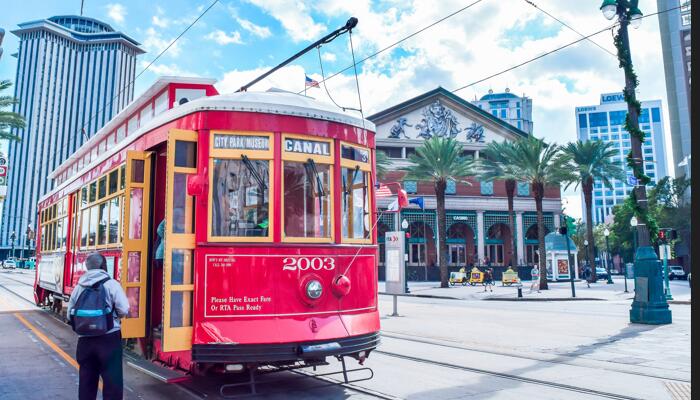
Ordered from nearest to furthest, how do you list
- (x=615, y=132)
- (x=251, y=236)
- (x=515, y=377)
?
(x=251, y=236), (x=515, y=377), (x=615, y=132)

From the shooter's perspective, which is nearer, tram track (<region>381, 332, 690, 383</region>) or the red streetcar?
the red streetcar

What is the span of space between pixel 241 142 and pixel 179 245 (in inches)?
49.3

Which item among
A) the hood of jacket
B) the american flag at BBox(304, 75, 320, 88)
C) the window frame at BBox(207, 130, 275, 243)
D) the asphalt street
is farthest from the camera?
the american flag at BBox(304, 75, 320, 88)

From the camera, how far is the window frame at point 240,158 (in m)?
5.68

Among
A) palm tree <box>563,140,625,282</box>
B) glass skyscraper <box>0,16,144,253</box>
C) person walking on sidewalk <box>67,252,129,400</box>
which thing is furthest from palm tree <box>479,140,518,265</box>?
person walking on sidewalk <box>67,252,129,400</box>

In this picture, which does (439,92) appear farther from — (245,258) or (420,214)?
(245,258)

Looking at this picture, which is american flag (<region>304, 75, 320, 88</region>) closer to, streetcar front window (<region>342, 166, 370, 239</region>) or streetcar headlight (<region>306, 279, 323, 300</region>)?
streetcar front window (<region>342, 166, 370, 239</region>)

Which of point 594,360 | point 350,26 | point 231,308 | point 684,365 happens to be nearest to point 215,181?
point 231,308

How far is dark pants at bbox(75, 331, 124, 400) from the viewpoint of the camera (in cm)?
495

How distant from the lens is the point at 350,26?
279 inches

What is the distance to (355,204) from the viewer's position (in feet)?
21.4

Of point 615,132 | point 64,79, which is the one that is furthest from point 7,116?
point 615,132

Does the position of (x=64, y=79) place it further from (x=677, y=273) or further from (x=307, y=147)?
(x=677, y=273)

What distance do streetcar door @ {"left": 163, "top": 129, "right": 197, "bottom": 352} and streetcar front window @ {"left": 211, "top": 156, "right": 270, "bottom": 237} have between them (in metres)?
0.28
